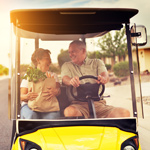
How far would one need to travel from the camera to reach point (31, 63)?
8.19 feet

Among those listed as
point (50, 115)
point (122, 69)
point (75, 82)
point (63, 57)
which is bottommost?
point (50, 115)

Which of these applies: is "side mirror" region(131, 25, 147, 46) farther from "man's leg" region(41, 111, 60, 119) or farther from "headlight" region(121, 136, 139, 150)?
"man's leg" region(41, 111, 60, 119)

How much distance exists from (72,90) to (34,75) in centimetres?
45

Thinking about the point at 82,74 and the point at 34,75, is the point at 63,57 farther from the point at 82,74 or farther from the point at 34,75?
the point at 34,75

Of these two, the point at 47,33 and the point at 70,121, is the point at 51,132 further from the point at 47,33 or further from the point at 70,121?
the point at 47,33

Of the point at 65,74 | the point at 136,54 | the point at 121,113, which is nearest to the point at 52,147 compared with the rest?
the point at 121,113

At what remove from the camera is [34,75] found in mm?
2400

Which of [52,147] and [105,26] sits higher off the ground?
[105,26]

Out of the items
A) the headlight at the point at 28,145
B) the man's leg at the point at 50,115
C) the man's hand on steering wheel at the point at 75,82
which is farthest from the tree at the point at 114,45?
the headlight at the point at 28,145

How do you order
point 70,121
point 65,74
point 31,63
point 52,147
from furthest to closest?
point 65,74
point 31,63
point 70,121
point 52,147

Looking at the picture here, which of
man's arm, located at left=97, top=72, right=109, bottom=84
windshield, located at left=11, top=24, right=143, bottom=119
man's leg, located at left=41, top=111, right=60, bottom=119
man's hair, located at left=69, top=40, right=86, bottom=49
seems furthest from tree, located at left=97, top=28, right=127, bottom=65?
man's leg, located at left=41, top=111, right=60, bottom=119

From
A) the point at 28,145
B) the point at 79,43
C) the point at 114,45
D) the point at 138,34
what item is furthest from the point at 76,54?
the point at 28,145

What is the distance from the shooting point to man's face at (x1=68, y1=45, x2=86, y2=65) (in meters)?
2.77

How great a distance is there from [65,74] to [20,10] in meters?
0.89
